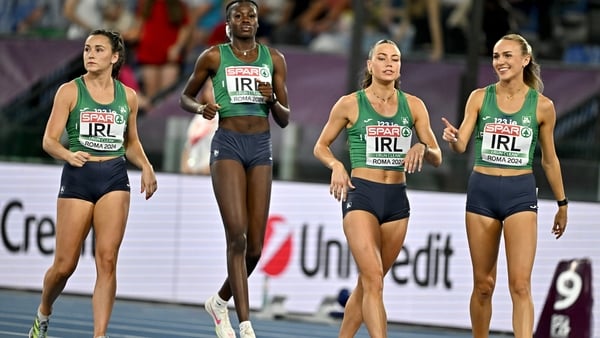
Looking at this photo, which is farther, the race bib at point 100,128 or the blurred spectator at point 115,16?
Result: the blurred spectator at point 115,16

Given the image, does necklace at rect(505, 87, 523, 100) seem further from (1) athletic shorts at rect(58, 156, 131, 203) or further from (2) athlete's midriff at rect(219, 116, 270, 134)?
(1) athletic shorts at rect(58, 156, 131, 203)

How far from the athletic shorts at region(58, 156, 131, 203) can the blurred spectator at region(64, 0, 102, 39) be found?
8.37 m

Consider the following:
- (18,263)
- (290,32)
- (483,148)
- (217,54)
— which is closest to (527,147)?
(483,148)

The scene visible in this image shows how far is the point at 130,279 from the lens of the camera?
1423 centimetres

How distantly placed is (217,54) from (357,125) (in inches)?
47.2

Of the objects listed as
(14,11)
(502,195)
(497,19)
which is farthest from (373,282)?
(14,11)

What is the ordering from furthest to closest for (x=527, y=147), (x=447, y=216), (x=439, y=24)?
(x=439, y=24)
(x=447, y=216)
(x=527, y=147)

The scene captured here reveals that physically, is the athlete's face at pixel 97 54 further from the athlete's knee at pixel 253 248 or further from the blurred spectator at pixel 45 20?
the blurred spectator at pixel 45 20

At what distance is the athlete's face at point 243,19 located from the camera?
10023 millimetres

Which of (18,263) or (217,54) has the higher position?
(217,54)

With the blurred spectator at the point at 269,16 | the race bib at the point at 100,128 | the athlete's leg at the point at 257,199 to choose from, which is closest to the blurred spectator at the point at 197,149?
the blurred spectator at the point at 269,16

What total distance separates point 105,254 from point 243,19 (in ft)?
6.11

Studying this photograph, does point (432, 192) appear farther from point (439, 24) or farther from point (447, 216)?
point (439, 24)

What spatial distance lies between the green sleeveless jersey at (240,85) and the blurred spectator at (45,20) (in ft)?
27.9
